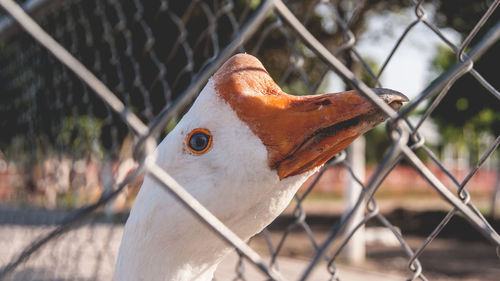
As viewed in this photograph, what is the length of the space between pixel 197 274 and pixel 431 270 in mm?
5375

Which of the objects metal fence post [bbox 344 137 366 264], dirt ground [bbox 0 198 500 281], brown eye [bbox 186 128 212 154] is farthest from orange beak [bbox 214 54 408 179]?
metal fence post [bbox 344 137 366 264]

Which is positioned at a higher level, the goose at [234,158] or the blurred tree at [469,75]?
the blurred tree at [469,75]

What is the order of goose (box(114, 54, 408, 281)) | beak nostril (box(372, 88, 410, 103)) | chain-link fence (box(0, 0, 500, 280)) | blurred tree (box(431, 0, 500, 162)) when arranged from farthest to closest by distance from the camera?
blurred tree (box(431, 0, 500, 162))
goose (box(114, 54, 408, 281))
beak nostril (box(372, 88, 410, 103))
chain-link fence (box(0, 0, 500, 280))

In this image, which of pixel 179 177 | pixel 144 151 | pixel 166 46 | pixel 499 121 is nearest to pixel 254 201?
pixel 179 177

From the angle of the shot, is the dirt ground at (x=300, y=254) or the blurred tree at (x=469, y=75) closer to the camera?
the dirt ground at (x=300, y=254)

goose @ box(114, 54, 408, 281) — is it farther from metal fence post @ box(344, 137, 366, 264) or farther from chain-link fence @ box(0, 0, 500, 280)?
metal fence post @ box(344, 137, 366, 264)

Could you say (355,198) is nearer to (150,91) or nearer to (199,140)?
(150,91)

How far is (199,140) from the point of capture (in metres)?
1.05

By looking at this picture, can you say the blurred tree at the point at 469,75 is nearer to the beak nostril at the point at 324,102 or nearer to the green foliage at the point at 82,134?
the beak nostril at the point at 324,102

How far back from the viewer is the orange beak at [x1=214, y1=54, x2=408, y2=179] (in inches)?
31.5

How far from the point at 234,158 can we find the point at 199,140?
11 centimetres

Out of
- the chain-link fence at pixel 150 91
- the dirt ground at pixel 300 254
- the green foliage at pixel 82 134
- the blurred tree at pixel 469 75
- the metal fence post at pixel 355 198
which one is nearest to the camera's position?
the chain-link fence at pixel 150 91

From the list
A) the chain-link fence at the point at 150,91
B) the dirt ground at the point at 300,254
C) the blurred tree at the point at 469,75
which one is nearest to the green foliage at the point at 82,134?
the chain-link fence at the point at 150,91

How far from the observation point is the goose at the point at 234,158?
A: 0.85 metres
